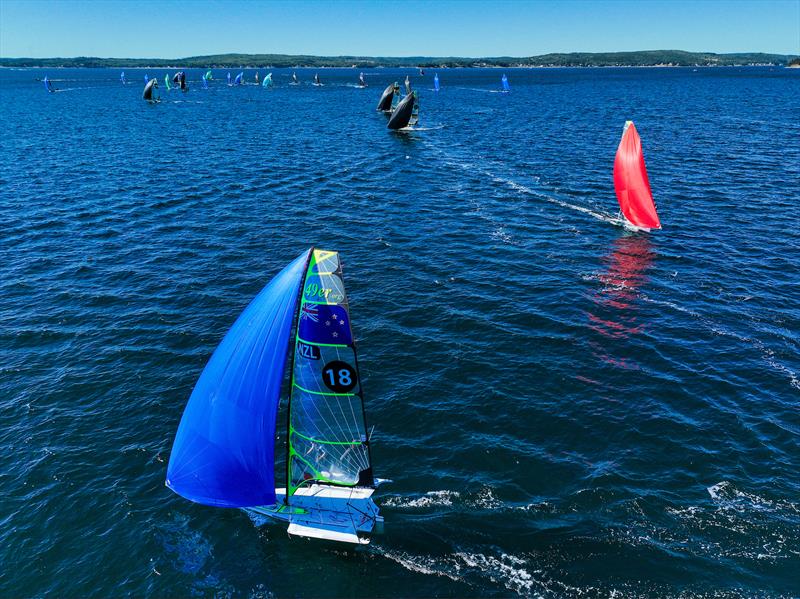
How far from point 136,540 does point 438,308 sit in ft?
74.3

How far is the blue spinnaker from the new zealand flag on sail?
0.76 m

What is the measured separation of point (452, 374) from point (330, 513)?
39.2 ft

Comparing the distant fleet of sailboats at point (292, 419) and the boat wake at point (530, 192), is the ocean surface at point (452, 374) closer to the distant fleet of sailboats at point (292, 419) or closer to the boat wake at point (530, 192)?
the boat wake at point (530, 192)

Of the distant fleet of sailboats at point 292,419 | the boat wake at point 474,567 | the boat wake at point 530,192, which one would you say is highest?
the boat wake at point 530,192

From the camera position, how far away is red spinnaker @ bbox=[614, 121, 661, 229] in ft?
159

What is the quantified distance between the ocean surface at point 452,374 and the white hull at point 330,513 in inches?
29.3

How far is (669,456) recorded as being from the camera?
23.8 metres

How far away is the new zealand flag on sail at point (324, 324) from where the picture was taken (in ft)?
58.6

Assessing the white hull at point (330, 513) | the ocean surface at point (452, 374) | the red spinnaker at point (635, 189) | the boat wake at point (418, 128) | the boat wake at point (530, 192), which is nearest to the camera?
the ocean surface at point (452, 374)

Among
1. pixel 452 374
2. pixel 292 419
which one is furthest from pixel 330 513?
pixel 452 374

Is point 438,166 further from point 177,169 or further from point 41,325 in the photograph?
point 41,325

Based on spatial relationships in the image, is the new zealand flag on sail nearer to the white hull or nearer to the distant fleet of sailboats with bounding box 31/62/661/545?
the distant fleet of sailboats with bounding box 31/62/661/545

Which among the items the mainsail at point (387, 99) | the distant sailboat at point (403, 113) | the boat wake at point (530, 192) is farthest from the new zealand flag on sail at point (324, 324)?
the mainsail at point (387, 99)

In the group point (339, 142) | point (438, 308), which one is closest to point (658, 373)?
point (438, 308)
